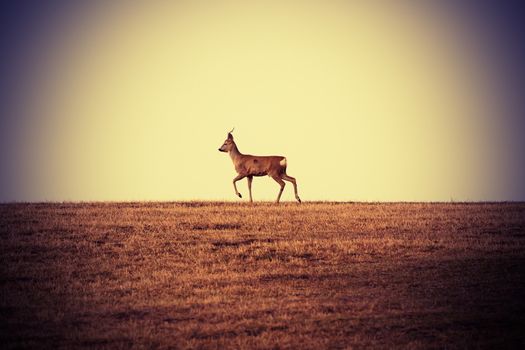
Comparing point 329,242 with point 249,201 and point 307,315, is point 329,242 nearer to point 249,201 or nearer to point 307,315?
point 307,315

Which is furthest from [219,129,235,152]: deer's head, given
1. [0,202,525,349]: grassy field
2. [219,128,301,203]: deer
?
[0,202,525,349]: grassy field

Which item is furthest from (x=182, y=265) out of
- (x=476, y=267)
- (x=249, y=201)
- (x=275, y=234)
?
(x=249, y=201)

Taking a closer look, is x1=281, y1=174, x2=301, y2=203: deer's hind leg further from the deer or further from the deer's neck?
the deer's neck

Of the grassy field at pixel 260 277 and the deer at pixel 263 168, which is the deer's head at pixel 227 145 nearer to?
the deer at pixel 263 168

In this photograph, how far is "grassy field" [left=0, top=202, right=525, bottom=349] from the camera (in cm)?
1151

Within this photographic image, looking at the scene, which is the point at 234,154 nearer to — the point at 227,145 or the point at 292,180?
the point at 227,145

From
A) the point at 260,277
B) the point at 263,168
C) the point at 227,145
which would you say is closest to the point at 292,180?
the point at 263,168

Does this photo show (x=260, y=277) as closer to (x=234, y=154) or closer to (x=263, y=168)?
(x=263, y=168)

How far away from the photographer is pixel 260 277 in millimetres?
15766

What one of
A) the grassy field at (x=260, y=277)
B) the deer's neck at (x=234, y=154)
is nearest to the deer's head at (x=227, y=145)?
the deer's neck at (x=234, y=154)

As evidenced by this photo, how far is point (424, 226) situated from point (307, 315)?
10524mm

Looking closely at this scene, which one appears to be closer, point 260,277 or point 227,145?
point 260,277

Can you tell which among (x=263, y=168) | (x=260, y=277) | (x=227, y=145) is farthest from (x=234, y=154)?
(x=260, y=277)

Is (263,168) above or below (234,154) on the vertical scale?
below
